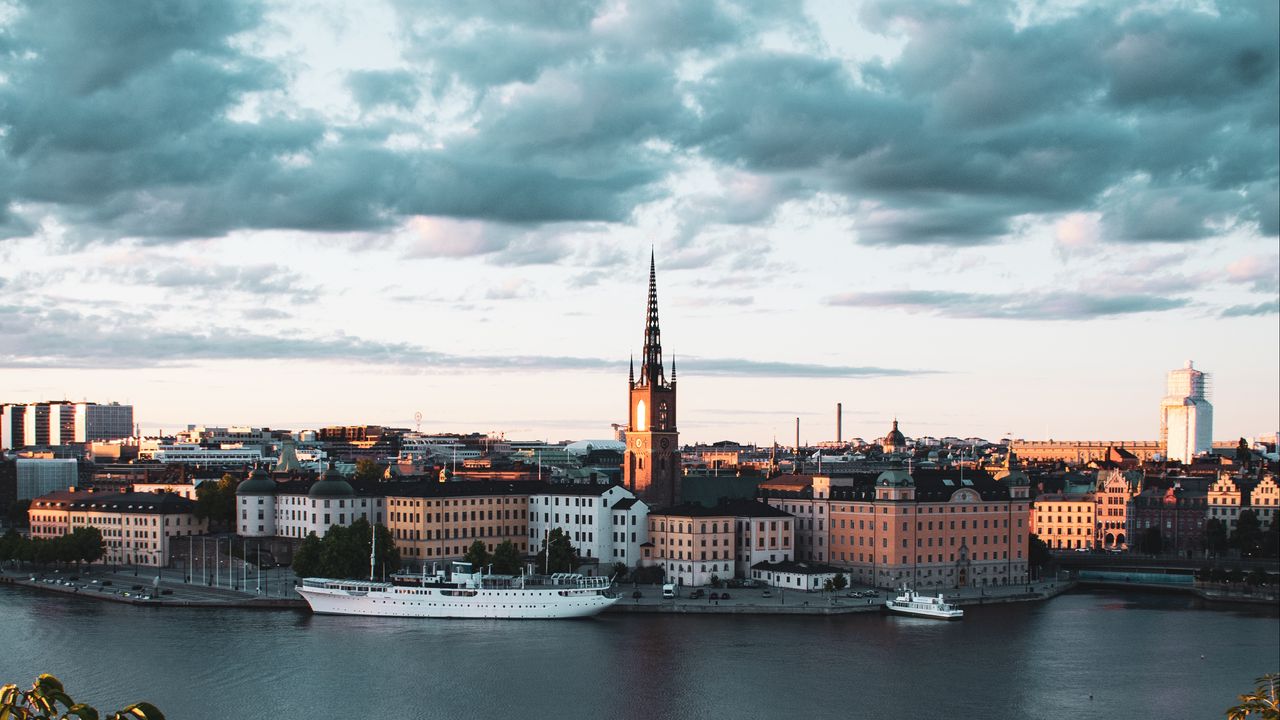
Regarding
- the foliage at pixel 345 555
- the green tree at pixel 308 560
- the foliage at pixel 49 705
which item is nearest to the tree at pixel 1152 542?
the foliage at pixel 345 555

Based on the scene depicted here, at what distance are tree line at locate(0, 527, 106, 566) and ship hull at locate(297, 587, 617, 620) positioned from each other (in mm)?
28481

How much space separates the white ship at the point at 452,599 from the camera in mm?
82562

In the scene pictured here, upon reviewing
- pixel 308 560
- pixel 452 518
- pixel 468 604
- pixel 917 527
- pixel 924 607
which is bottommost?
pixel 924 607

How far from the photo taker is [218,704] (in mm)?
57500

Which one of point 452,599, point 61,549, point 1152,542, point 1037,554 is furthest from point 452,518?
point 1152,542

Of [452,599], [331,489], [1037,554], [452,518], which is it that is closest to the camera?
[452,599]

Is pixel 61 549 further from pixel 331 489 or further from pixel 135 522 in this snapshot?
pixel 331 489

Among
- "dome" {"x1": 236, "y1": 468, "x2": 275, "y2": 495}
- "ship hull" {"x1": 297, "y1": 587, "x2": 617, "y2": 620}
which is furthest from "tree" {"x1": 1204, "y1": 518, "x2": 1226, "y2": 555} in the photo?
"dome" {"x1": 236, "y1": 468, "x2": 275, "y2": 495}

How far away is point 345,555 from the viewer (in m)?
88.0

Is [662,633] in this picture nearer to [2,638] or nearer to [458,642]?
[458,642]

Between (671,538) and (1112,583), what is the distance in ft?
104

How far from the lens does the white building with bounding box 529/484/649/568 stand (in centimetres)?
9738

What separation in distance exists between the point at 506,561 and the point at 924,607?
22.9 meters

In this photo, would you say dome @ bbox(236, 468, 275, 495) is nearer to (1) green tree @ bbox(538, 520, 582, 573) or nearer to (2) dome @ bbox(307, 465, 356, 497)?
(2) dome @ bbox(307, 465, 356, 497)
